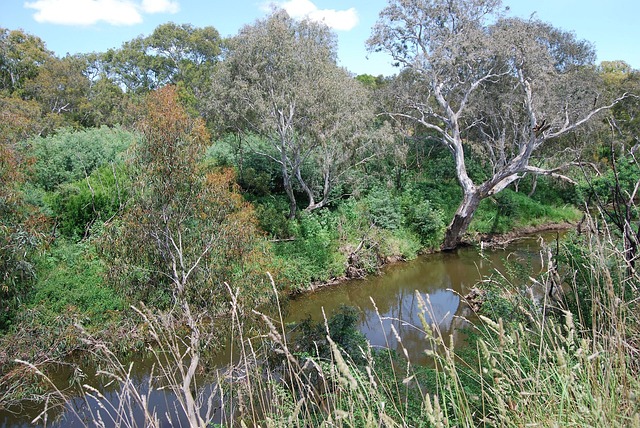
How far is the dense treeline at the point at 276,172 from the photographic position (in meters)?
5.74

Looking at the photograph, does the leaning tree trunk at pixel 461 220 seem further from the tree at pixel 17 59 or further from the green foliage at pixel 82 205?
the tree at pixel 17 59

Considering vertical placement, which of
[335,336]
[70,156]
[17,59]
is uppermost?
[17,59]

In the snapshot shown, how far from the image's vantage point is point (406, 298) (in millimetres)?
10578

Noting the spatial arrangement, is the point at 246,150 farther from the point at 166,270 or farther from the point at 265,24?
the point at 166,270

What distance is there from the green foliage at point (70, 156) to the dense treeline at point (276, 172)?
68 mm

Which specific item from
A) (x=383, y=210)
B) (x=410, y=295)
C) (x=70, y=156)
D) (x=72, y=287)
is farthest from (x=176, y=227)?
(x=70, y=156)

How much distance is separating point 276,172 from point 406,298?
261 inches

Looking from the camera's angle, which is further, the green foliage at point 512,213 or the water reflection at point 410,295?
the green foliage at point 512,213

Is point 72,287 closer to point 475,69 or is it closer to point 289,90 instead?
point 289,90

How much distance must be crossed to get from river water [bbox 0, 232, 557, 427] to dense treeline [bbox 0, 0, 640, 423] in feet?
1.76

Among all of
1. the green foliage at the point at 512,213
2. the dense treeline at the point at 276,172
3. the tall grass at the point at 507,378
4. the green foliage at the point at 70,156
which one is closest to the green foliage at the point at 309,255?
the dense treeline at the point at 276,172

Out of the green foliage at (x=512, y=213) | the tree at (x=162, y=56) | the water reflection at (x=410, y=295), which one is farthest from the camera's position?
the tree at (x=162, y=56)

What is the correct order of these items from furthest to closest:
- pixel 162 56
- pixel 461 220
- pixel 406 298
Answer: pixel 162 56
pixel 461 220
pixel 406 298

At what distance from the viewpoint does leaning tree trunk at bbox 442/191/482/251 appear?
13281 millimetres
